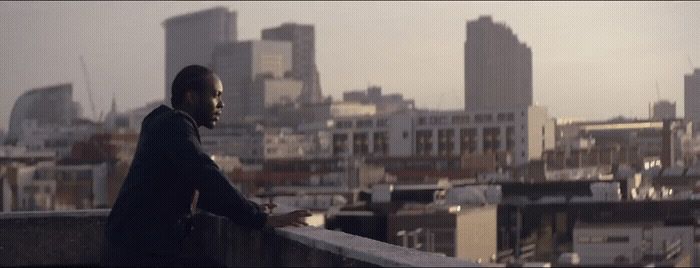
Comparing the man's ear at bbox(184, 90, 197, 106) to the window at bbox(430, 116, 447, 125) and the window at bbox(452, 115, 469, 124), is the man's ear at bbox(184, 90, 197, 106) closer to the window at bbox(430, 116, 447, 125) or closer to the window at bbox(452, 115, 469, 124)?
the window at bbox(452, 115, 469, 124)

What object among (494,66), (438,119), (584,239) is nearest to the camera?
(584,239)

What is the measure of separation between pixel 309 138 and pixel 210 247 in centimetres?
10557

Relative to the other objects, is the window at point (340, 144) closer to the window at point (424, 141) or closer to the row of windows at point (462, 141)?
the row of windows at point (462, 141)

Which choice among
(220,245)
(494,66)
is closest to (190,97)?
(220,245)

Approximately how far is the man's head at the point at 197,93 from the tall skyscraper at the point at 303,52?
565 feet

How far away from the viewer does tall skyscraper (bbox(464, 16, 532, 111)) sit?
504 ft

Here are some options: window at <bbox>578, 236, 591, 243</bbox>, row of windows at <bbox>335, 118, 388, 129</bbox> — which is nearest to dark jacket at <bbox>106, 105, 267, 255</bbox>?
window at <bbox>578, 236, 591, 243</bbox>

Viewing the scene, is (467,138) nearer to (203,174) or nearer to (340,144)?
(340,144)

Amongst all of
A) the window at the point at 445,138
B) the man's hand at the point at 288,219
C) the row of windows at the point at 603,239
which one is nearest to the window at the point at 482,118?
the window at the point at 445,138

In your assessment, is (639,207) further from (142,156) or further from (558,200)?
(142,156)

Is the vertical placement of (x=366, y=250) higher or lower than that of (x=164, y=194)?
lower

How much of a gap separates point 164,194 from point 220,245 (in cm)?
122

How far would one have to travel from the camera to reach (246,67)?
172 meters

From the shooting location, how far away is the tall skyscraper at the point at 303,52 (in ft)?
594
